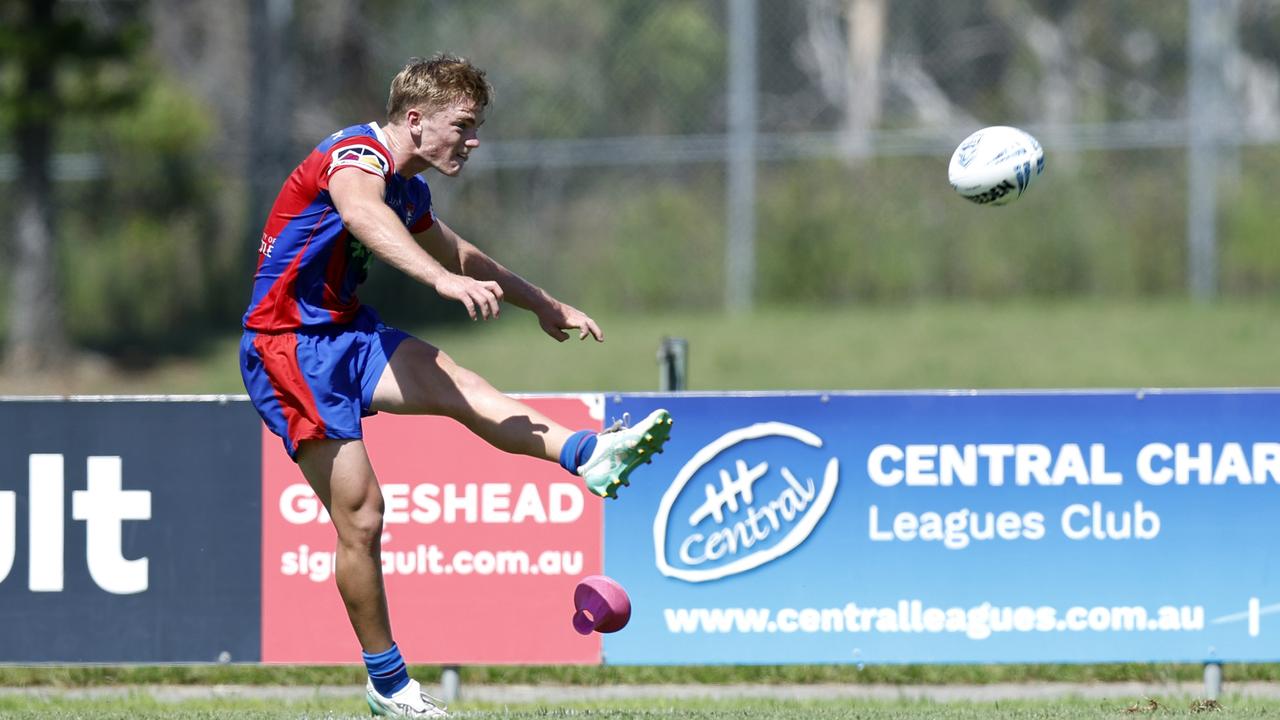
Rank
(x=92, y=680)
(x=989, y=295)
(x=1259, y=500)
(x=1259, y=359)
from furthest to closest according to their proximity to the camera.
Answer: (x=989, y=295) → (x=1259, y=359) → (x=92, y=680) → (x=1259, y=500)

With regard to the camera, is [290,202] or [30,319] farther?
[30,319]

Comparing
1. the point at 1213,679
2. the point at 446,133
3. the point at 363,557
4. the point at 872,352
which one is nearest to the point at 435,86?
the point at 446,133

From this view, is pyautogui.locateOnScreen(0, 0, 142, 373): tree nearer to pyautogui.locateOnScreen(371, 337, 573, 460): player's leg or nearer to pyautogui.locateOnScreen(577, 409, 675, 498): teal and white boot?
pyautogui.locateOnScreen(371, 337, 573, 460): player's leg

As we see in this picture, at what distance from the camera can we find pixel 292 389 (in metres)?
5.41

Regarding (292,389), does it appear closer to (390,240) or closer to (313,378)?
(313,378)

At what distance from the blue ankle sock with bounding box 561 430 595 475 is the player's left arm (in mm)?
445

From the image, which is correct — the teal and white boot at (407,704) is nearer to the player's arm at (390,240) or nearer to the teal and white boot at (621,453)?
the teal and white boot at (621,453)

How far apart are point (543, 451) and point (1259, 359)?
1183 cm

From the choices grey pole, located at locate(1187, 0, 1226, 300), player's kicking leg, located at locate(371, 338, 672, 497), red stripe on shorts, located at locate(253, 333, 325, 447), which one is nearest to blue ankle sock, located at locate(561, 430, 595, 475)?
player's kicking leg, located at locate(371, 338, 672, 497)

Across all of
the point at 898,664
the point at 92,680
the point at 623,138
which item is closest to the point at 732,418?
the point at 898,664

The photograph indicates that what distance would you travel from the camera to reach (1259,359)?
1555 cm

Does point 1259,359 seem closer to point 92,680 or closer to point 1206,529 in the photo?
point 1206,529

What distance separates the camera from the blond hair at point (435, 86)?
17.7ft

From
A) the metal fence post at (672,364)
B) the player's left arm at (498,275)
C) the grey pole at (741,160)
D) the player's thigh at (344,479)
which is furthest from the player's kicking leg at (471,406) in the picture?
the grey pole at (741,160)
